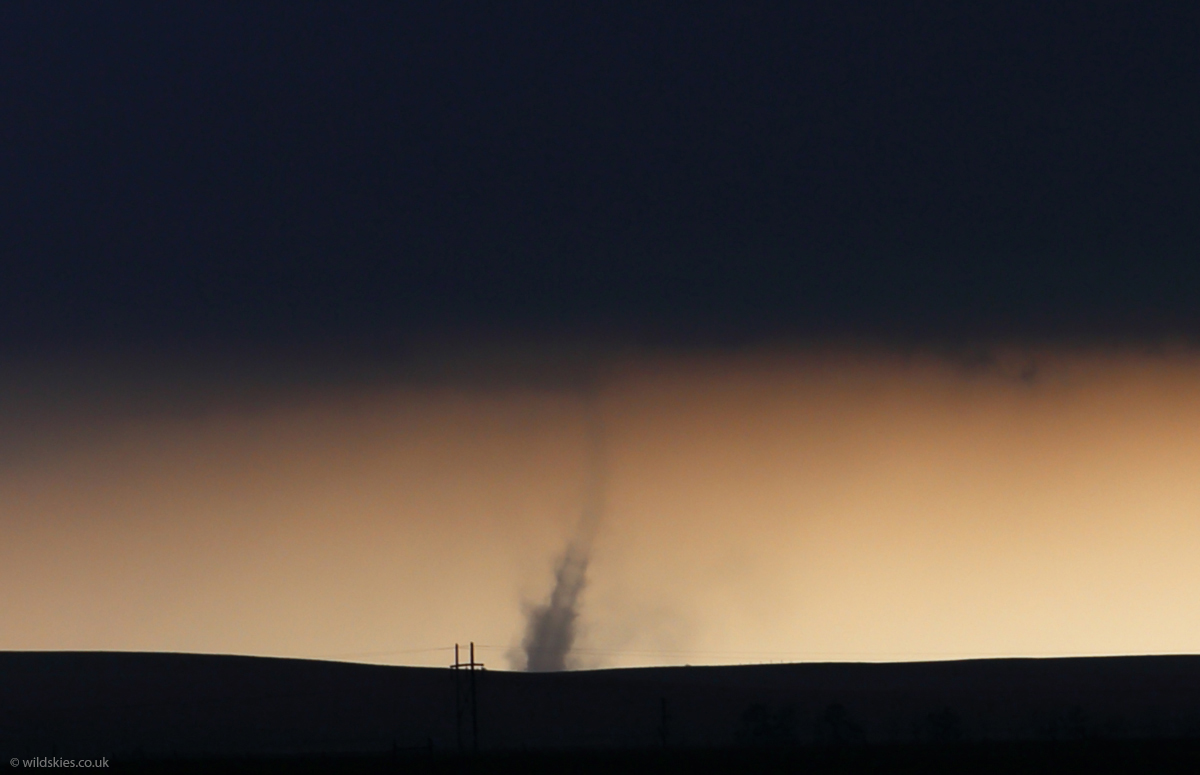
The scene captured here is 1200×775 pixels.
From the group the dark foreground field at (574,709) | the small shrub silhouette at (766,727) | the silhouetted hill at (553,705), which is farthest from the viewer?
the silhouetted hill at (553,705)

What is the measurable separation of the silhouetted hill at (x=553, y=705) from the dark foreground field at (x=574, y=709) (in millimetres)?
200

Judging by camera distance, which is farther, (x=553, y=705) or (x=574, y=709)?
(x=553, y=705)

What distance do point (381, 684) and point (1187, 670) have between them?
6018 cm

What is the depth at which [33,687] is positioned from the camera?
441ft

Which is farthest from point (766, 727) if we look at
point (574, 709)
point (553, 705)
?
point (553, 705)

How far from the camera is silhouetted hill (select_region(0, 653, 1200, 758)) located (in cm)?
10769

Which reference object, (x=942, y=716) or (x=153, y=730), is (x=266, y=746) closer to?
(x=153, y=730)

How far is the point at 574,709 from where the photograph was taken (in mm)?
125125

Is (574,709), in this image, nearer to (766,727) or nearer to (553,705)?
(553,705)

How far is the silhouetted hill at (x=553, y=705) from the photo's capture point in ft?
353

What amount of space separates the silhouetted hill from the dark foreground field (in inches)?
7.9

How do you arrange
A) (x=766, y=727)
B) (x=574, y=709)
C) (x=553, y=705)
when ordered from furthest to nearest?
(x=553, y=705), (x=574, y=709), (x=766, y=727)

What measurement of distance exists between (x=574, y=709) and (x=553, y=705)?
186 centimetres

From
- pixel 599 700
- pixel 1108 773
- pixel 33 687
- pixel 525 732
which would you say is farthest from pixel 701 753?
pixel 33 687
